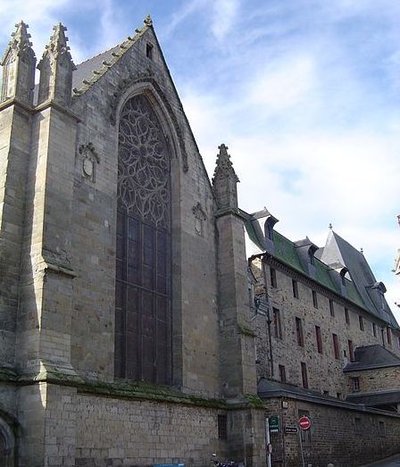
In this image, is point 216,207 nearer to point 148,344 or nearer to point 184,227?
point 184,227

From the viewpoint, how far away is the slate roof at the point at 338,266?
31.0 m

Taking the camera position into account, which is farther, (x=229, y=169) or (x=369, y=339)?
(x=369, y=339)

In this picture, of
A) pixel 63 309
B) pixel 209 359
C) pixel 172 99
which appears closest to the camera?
pixel 63 309

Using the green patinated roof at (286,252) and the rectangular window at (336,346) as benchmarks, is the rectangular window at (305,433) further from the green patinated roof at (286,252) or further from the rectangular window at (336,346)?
the rectangular window at (336,346)

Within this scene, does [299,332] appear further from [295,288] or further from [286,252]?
[286,252]

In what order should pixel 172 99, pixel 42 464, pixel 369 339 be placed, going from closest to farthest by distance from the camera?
pixel 42 464 < pixel 172 99 < pixel 369 339

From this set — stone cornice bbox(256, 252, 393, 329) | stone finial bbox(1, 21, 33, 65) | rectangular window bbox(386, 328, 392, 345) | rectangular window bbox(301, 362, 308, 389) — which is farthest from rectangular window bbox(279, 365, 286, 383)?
rectangular window bbox(386, 328, 392, 345)

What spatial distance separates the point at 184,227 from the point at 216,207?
2.42 meters

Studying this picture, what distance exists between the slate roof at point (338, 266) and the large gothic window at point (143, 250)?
9646 millimetres

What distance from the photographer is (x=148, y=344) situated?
17641 millimetres

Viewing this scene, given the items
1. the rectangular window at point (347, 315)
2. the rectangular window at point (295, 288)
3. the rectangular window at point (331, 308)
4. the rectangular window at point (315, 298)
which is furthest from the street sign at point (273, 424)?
the rectangular window at point (347, 315)

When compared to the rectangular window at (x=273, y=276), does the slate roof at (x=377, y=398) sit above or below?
below

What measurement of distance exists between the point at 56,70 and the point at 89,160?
2457 millimetres

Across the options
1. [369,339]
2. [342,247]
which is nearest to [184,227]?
[369,339]
